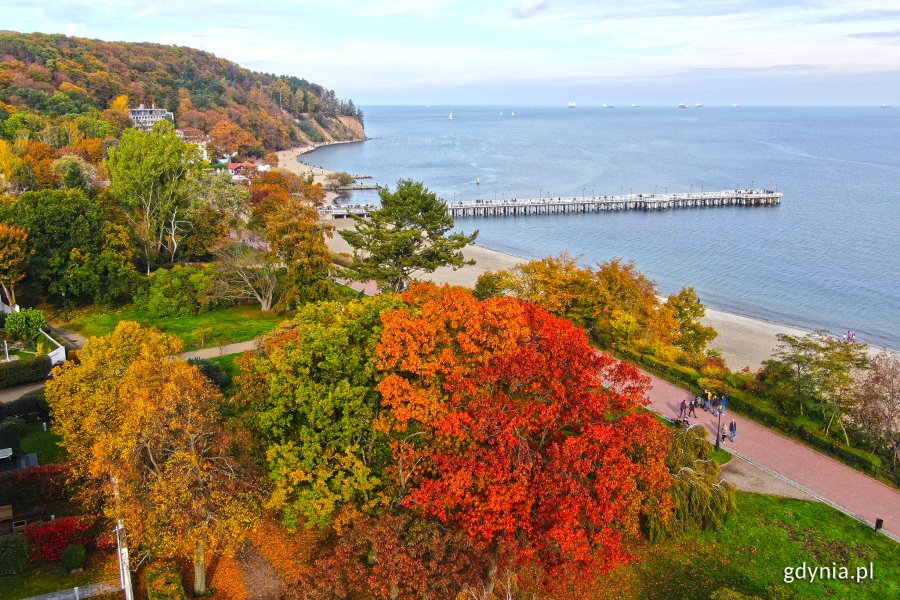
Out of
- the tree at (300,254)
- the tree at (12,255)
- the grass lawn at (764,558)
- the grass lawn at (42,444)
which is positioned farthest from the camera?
the tree at (300,254)

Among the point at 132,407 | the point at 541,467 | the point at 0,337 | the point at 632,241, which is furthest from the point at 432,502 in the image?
the point at 632,241

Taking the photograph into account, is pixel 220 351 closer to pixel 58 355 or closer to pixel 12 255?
pixel 58 355

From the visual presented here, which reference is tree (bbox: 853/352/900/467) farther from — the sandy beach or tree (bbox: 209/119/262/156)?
tree (bbox: 209/119/262/156)

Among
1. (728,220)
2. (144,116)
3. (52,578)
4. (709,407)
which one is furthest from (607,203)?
(52,578)

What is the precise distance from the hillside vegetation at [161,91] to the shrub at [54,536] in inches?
2666

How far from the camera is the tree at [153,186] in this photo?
39.5m

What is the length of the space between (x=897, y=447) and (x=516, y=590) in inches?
536

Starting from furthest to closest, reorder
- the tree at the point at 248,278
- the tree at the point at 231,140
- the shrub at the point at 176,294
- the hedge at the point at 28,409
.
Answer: the tree at the point at 231,140 < the tree at the point at 248,278 < the shrub at the point at 176,294 < the hedge at the point at 28,409

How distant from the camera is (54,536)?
15297mm

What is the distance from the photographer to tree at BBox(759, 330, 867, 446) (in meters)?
21.5

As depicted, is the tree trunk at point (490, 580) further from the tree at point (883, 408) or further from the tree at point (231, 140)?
the tree at point (231, 140)

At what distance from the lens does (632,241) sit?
215ft

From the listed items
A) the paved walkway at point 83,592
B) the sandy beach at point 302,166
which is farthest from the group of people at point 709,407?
the sandy beach at point 302,166

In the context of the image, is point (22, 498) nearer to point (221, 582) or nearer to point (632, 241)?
point (221, 582)
